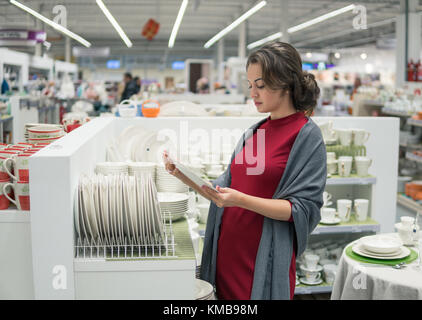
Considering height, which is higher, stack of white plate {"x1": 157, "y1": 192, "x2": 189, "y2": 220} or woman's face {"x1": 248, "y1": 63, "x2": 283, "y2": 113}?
woman's face {"x1": 248, "y1": 63, "x2": 283, "y2": 113}

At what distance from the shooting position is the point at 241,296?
5.96ft

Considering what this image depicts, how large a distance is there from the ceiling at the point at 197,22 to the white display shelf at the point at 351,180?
A: 17.5ft

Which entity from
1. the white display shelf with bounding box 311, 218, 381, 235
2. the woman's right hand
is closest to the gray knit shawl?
the woman's right hand

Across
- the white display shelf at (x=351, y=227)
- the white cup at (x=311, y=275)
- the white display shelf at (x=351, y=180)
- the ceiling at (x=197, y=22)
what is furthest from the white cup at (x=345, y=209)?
the ceiling at (x=197, y=22)

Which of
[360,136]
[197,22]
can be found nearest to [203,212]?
[360,136]

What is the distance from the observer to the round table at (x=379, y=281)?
2.40 m

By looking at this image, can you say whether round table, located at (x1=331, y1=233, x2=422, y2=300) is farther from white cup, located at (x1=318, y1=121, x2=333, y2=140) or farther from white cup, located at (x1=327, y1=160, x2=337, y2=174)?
white cup, located at (x1=318, y1=121, x2=333, y2=140)

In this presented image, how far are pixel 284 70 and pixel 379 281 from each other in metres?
1.36

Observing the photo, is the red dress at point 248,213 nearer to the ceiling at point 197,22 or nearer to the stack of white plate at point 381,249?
the stack of white plate at point 381,249

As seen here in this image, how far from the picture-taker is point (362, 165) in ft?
13.3

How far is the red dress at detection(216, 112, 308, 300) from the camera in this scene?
1756 mm

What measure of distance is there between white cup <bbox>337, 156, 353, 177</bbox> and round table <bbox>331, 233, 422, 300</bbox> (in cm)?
136
